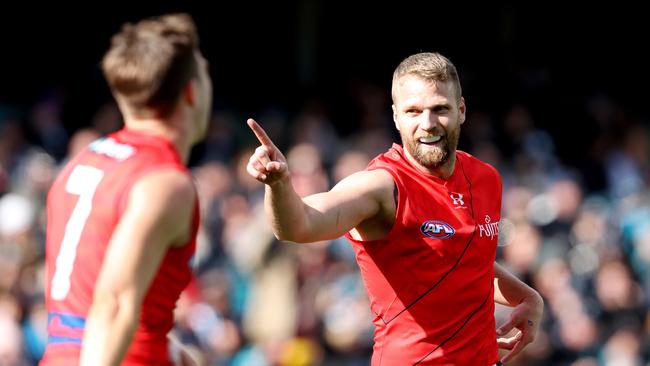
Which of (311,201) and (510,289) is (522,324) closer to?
(510,289)

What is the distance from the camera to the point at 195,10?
15375 mm

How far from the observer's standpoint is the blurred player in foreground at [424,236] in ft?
16.1

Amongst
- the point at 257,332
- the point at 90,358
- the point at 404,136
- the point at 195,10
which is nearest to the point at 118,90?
the point at 90,358

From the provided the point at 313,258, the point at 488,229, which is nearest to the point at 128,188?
the point at 488,229

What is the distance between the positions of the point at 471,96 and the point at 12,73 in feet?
19.4

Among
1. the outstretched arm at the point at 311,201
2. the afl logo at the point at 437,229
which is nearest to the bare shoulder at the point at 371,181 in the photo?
the outstretched arm at the point at 311,201

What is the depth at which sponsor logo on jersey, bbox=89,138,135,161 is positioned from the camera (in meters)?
3.80

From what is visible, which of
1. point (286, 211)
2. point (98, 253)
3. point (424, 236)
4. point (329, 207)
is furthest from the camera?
point (424, 236)

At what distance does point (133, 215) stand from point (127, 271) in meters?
0.18

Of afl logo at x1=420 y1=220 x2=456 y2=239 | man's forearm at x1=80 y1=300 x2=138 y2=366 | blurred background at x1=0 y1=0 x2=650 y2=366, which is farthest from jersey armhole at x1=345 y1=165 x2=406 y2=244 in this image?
blurred background at x1=0 y1=0 x2=650 y2=366

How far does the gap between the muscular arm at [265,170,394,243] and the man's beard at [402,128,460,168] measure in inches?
10.0

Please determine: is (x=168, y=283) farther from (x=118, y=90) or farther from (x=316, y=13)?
(x=316, y=13)

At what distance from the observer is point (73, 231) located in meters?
3.78

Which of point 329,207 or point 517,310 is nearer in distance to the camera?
point 329,207
